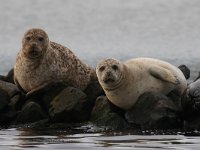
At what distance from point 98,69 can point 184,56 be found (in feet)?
62.1

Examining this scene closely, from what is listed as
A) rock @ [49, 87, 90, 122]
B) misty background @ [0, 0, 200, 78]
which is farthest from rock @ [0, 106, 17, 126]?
misty background @ [0, 0, 200, 78]

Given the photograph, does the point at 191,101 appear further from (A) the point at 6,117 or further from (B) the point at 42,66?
(B) the point at 42,66

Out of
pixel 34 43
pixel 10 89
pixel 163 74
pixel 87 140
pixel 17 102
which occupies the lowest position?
pixel 87 140

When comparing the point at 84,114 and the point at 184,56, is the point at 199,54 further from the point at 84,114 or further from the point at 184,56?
the point at 84,114

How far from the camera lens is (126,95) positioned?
48.5 feet

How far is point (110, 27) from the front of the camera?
4388cm

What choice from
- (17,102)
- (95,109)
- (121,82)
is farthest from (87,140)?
(17,102)

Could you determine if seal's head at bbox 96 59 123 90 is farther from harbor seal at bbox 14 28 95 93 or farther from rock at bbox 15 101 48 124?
harbor seal at bbox 14 28 95 93

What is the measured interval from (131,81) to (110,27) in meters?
29.0

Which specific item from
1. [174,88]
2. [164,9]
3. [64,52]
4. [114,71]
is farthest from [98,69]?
[164,9]

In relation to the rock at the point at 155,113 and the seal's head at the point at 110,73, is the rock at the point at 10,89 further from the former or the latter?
the rock at the point at 155,113

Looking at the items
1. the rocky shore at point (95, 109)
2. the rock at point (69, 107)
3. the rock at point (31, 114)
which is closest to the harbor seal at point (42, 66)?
the rocky shore at point (95, 109)

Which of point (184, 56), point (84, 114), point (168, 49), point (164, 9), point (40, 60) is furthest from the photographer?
point (164, 9)

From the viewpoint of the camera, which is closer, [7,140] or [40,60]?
[7,140]
